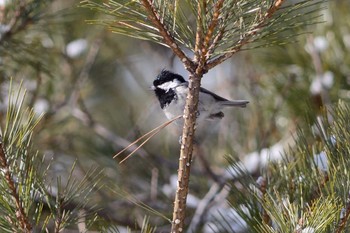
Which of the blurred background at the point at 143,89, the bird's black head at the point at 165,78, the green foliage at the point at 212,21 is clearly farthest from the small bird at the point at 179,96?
the green foliage at the point at 212,21

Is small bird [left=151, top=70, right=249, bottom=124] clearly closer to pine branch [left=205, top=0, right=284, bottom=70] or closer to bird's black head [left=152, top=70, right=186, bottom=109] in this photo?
bird's black head [left=152, top=70, right=186, bottom=109]

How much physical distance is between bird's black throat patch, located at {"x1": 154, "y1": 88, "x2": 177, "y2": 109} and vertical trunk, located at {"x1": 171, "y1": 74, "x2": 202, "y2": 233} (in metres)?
0.84

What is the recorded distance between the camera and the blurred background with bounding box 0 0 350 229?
217 centimetres

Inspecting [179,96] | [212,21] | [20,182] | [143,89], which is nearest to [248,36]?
[212,21]

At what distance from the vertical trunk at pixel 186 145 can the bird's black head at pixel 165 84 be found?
2.89 ft

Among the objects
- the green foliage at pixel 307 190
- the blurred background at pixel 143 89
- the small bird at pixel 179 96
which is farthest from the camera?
the blurred background at pixel 143 89

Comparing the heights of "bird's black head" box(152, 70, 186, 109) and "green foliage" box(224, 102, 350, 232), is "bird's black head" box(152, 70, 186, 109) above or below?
above

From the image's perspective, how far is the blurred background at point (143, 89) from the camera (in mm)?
2166

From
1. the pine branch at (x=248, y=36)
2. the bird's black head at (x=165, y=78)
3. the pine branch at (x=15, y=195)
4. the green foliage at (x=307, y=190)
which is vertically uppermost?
the pine branch at (x=248, y=36)

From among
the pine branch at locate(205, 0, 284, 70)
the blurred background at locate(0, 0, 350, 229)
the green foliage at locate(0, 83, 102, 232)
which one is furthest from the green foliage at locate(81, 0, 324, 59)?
the blurred background at locate(0, 0, 350, 229)

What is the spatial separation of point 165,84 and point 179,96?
0.39ft

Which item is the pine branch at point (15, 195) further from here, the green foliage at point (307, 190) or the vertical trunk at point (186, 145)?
the green foliage at point (307, 190)

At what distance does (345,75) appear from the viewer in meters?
2.32

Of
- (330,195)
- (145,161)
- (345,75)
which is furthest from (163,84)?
(330,195)
